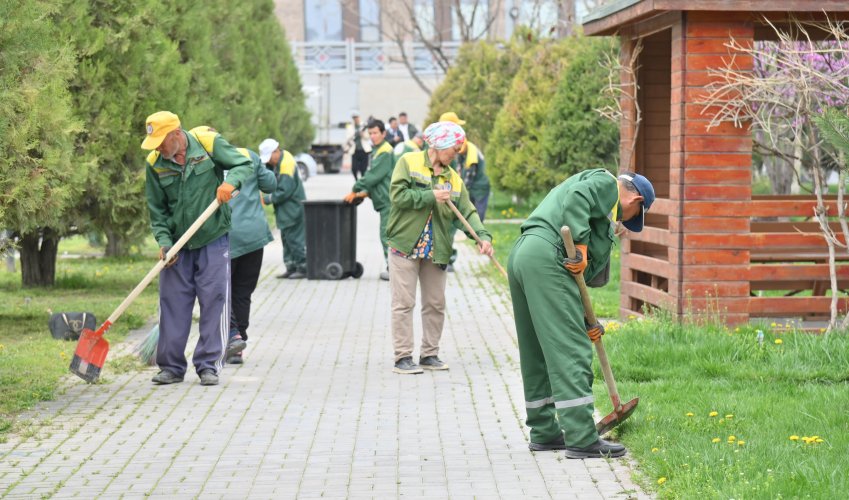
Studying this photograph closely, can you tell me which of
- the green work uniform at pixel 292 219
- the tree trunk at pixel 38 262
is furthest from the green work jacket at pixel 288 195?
the tree trunk at pixel 38 262

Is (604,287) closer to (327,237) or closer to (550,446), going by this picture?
(327,237)

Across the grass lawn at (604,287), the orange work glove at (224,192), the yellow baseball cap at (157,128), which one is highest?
the yellow baseball cap at (157,128)

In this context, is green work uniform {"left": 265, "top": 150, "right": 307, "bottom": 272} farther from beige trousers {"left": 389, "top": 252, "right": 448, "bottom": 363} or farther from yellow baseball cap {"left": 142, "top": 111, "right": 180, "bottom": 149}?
yellow baseball cap {"left": 142, "top": 111, "right": 180, "bottom": 149}

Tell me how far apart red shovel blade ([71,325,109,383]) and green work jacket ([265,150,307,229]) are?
7.32 metres

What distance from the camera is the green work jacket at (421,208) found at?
30.5 feet

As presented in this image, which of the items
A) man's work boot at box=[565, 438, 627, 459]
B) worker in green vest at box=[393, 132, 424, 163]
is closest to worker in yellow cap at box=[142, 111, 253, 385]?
man's work boot at box=[565, 438, 627, 459]

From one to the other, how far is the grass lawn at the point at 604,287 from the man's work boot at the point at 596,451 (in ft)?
8.21

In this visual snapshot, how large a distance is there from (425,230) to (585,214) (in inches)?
117

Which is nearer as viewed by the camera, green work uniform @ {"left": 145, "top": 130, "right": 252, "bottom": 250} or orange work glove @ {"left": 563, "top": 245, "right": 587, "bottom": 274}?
orange work glove @ {"left": 563, "top": 245, "right": 587, "bottom": 274}

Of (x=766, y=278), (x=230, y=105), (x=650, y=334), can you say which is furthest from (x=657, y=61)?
(x=230, y=105)

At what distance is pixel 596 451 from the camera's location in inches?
262

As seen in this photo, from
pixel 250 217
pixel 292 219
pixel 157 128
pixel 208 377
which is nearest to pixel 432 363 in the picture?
pixel 208 377

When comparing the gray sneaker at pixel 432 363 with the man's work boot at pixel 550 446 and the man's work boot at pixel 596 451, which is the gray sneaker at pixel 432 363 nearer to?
the man's work boot at pixel 550 446

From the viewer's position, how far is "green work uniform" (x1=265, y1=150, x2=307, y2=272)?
16391 millimetres
